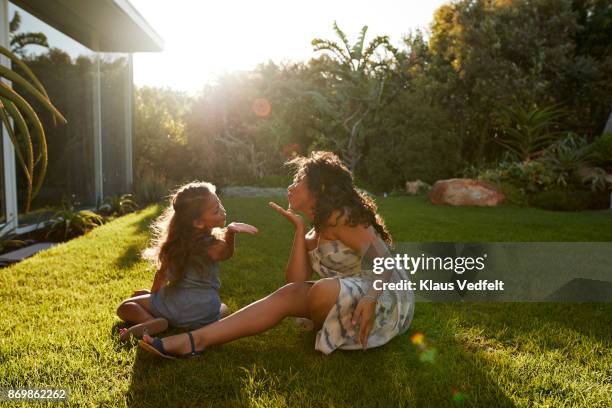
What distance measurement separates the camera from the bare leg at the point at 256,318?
8.39 ft

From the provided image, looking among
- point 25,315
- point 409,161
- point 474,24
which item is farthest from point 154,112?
point 25,315

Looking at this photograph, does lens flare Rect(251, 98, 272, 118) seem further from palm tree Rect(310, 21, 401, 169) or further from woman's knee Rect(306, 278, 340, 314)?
woman's knee Rect(306, 278, 340, 314)

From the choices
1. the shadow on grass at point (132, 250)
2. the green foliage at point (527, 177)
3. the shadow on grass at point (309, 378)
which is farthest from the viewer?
the green foliage at point (527, 177)

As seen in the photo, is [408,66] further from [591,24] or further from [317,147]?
[591,24]

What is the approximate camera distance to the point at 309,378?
7.83 feet

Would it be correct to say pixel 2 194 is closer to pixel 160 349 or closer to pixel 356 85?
pixel 160 349

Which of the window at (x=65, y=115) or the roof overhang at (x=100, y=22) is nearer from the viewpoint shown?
the window at (x=65, y=115)

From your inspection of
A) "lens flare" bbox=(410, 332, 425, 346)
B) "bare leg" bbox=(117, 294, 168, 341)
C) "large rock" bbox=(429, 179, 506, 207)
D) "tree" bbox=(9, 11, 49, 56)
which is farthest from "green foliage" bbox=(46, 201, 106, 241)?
"large rock" bbox=(429, 179, 506, 207)

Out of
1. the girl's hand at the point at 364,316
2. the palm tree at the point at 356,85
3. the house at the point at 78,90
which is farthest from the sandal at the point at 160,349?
the palm tree at the point at 356,85

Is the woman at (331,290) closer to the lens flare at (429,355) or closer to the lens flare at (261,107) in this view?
the lens flare at (429,355)

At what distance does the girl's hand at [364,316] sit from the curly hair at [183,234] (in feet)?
3.22

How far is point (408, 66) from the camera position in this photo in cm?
1698

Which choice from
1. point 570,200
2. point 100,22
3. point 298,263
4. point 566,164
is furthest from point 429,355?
point 566,164

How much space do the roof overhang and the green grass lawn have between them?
4833mm
